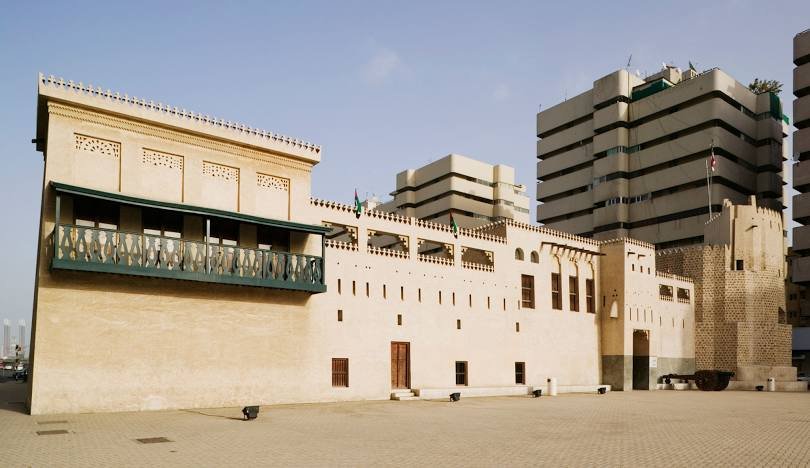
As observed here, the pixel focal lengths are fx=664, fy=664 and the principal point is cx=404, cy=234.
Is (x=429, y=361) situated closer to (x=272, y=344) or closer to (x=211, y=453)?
(x=272, y=344)

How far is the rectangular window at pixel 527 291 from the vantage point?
126 feet

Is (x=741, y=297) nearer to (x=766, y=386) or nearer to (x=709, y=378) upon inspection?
(x=766, y=386)

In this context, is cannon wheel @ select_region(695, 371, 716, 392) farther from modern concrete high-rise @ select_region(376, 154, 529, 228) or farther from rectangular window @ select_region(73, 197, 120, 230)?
modern concrete high-rise @ select_region(376, 154, 529, 228)

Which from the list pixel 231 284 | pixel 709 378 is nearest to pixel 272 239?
pixel 231 284

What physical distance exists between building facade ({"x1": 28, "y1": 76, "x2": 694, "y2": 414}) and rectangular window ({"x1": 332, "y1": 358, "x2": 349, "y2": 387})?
71 millimetres

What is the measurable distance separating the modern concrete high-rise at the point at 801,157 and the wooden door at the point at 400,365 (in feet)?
174

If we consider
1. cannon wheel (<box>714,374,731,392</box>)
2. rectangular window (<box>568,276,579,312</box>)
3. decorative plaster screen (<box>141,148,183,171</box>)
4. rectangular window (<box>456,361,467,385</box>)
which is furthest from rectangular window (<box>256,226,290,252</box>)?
Answer: cannon wheel (<box>714,374,731,392</box>)

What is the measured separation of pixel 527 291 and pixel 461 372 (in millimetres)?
7120

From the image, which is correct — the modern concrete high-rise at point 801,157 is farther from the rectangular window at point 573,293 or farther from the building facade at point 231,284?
the building facade at point 231,284

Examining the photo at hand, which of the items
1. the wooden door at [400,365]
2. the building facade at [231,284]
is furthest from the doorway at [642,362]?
the wooden door at [400,365]

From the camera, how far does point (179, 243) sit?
24484 mm

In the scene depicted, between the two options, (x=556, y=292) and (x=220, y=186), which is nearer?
(x=220, y=186)

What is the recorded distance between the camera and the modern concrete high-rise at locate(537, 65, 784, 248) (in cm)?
7269

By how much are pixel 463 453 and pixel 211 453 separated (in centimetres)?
559
